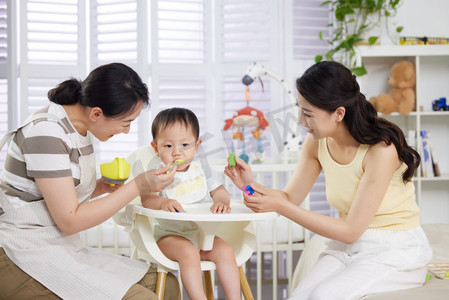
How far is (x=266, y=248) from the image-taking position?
7.89 feet

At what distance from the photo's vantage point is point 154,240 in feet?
4.95

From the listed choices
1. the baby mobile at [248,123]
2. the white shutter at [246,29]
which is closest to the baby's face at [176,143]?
the baby mobile at [248,123]

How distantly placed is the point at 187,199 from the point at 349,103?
2.12 ft

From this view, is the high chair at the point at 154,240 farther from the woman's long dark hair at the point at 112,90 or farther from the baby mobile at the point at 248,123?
the baby mobile at the point at 248,123

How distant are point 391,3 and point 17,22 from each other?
2.46m

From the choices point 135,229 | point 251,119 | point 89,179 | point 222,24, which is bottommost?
point 135,229

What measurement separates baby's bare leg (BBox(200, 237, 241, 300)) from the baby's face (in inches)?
13.0

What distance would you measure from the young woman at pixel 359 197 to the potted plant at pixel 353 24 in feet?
5.10

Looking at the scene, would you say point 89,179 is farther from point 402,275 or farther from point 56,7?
point 56,7

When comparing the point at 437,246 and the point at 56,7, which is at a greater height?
the point at 56,7

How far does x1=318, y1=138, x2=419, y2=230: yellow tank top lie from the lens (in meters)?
1.52

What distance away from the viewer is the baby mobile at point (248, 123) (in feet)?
9.27

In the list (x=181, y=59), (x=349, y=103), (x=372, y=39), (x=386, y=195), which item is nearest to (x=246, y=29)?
(x=181, y=59)

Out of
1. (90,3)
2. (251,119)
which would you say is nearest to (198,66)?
(251,119)
